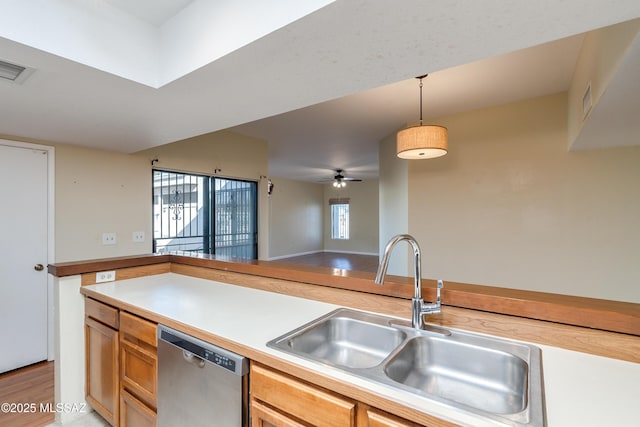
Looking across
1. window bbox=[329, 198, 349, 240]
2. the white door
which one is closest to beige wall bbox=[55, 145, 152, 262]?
the white door

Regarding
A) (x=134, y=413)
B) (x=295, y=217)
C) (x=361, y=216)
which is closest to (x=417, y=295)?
(x=134, y=413)

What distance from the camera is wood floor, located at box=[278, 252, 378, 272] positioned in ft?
25.1

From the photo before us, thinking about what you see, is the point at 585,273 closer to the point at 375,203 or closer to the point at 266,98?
the point at 266,98

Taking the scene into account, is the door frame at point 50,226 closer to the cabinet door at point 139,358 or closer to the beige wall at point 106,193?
the beige wall at point 106,193

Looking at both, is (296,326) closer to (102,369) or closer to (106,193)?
(102,369)

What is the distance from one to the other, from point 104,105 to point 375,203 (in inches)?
334

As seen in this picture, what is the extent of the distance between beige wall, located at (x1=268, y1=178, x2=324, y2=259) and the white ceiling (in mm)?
6309

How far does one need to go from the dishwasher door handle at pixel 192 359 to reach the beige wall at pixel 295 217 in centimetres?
743

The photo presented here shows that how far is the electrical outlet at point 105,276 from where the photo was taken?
2.02m

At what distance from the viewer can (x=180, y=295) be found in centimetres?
178

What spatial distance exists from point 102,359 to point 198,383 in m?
0.97

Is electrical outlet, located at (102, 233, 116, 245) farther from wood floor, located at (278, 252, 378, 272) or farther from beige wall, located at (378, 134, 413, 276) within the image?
wood floor, located at (278, 252, 378, 272)

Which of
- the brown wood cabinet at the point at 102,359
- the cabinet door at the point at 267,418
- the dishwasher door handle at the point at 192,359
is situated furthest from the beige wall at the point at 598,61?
the brown wood cabinet at the point at 102,359

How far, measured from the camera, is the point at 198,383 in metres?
1.25
